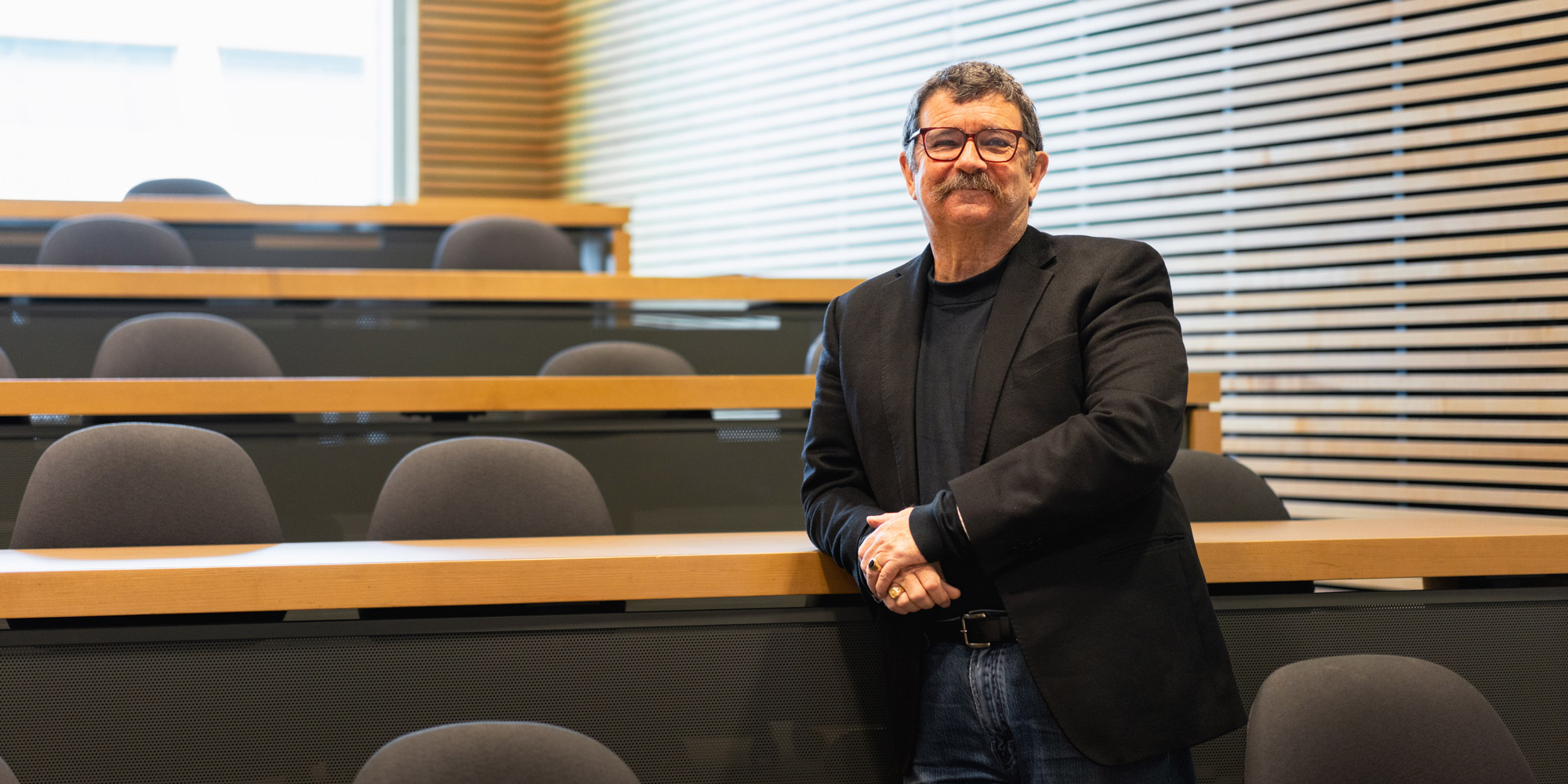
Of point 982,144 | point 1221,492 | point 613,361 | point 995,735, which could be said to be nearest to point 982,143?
point 982,144

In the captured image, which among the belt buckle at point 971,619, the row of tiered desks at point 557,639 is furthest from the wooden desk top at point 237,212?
the belt buckle at point 971,619

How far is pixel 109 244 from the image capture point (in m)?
4.10

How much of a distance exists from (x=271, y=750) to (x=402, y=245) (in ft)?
11.5

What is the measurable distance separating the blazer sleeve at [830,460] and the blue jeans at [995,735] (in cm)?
19

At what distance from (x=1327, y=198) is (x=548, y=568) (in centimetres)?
275

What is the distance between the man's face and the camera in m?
1.52

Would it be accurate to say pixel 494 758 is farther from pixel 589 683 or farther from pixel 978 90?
pixel 978 90

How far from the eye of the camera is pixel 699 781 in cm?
165

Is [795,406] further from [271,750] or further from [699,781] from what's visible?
[271,750]

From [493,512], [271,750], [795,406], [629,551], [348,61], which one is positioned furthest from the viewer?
[348,61]

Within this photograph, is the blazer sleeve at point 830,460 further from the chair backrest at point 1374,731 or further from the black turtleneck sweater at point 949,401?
the chair backrest at point 1374,731

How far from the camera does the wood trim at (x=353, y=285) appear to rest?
333 cm

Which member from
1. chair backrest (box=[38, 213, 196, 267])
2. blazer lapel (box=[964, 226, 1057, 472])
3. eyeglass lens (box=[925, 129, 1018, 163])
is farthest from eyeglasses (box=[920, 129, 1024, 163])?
chair backrest (box=[38, 213, 196, 267])

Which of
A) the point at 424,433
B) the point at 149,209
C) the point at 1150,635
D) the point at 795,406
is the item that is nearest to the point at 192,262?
Answer: the point at 149,209
